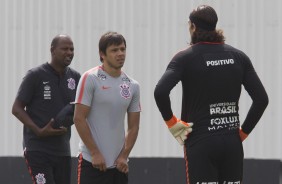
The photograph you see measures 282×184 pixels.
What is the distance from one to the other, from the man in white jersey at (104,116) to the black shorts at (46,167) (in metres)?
1.17

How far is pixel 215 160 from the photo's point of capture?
20.7 feet

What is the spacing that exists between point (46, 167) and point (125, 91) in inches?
58.2

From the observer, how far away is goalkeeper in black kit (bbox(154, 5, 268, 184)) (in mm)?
6211

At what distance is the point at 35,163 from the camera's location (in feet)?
25.2

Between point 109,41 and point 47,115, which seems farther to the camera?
point 47,115

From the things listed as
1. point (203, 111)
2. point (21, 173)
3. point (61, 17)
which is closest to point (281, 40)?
point (61, 17)

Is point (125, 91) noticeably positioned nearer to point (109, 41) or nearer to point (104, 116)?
point (104, 116)

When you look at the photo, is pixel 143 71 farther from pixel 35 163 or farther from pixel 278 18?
pixel 35 163

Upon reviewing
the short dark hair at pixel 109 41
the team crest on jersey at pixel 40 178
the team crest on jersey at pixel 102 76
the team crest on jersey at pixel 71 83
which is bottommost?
the team crest on jersey at pixel 40 178

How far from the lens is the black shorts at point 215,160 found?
6.24 m

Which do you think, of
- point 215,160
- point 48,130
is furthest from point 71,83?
point 215,160

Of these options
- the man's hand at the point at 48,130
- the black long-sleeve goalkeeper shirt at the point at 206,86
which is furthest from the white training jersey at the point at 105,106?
the man's hand at the point at 48,130

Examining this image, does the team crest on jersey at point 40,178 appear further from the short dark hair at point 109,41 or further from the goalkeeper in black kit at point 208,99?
the goalkeeper in black kit at point 208,99

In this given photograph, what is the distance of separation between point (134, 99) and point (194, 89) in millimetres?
616
